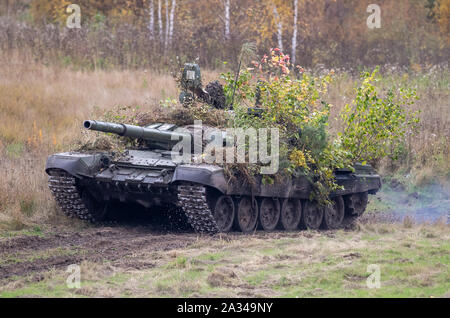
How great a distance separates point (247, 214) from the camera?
12.5 metres

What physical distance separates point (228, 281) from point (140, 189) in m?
3.86

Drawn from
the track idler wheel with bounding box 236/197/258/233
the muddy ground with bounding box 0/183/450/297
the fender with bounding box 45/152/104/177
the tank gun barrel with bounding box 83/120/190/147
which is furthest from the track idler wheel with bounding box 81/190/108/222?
the track idler wheel with bounding box 236/197/258/233

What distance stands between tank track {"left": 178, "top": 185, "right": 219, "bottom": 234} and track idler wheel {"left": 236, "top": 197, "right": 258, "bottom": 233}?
865 mm

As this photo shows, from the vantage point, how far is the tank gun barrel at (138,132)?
10273mm

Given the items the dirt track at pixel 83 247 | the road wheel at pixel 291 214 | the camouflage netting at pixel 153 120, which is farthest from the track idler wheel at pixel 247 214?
the camouflage netting at pixel 153 120

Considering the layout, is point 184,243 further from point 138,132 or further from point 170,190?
point 138,132

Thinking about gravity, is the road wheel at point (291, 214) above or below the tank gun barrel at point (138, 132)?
below

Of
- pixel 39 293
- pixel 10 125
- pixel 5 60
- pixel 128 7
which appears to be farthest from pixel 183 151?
pixel 128 7

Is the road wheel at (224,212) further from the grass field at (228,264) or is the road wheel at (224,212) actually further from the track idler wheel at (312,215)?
the track idler wheel at (312,215)

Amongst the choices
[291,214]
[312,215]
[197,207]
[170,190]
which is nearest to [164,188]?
[170,190]

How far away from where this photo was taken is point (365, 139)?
14.5 m

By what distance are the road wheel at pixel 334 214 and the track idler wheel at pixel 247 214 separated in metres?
2.22

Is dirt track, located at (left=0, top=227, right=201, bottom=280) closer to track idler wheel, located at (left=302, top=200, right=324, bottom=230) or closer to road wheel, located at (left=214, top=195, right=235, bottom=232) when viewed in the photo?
road wheel, located at (left=214, top=195, right=235, bottom=232)

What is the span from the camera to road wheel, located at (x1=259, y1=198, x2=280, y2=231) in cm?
1275
